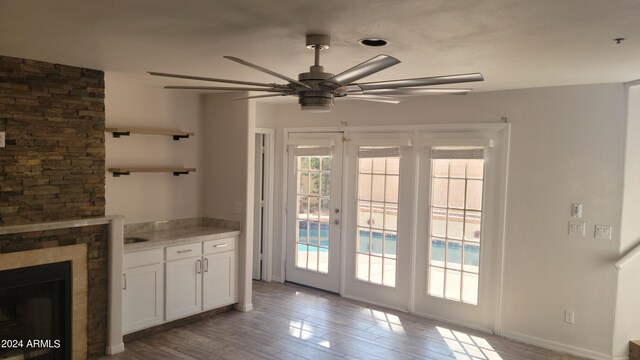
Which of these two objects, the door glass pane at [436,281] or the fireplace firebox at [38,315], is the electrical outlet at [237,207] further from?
the door glass pane at [436,281]

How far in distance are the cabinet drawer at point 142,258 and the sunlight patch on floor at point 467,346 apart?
2813 mm

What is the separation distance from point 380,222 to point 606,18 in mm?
3483

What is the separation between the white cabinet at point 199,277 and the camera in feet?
14.9

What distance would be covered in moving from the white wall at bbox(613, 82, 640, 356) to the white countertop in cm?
366

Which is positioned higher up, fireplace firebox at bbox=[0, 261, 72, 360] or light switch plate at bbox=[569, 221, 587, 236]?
light switch plate at bbox=[569, 221, 587, 236]

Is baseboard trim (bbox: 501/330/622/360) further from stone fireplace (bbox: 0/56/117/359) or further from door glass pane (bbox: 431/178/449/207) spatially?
stone fireplace (bbox: 0/56/117/359)

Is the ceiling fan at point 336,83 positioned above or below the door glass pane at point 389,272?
above

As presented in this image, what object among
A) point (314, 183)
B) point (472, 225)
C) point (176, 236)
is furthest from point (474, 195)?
point (176, 236)

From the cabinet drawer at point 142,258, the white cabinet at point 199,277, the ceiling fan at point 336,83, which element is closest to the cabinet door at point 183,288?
the white cabinet at point 199,277

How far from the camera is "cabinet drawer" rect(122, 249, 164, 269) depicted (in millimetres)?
4152

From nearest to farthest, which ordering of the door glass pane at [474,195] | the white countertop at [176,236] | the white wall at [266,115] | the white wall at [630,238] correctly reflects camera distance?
1. the white wall at [630,238]
2. the white countertop at [176,236]
3. the door glass pane at [474,195]
4. the white wall at [266,115]

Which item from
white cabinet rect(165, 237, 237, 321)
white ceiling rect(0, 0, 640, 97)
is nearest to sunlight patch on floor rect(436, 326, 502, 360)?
white cabinet rect(165, 237, 237, 321)

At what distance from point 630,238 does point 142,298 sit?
14.1ft

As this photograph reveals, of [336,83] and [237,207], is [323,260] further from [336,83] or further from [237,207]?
[336,83]
